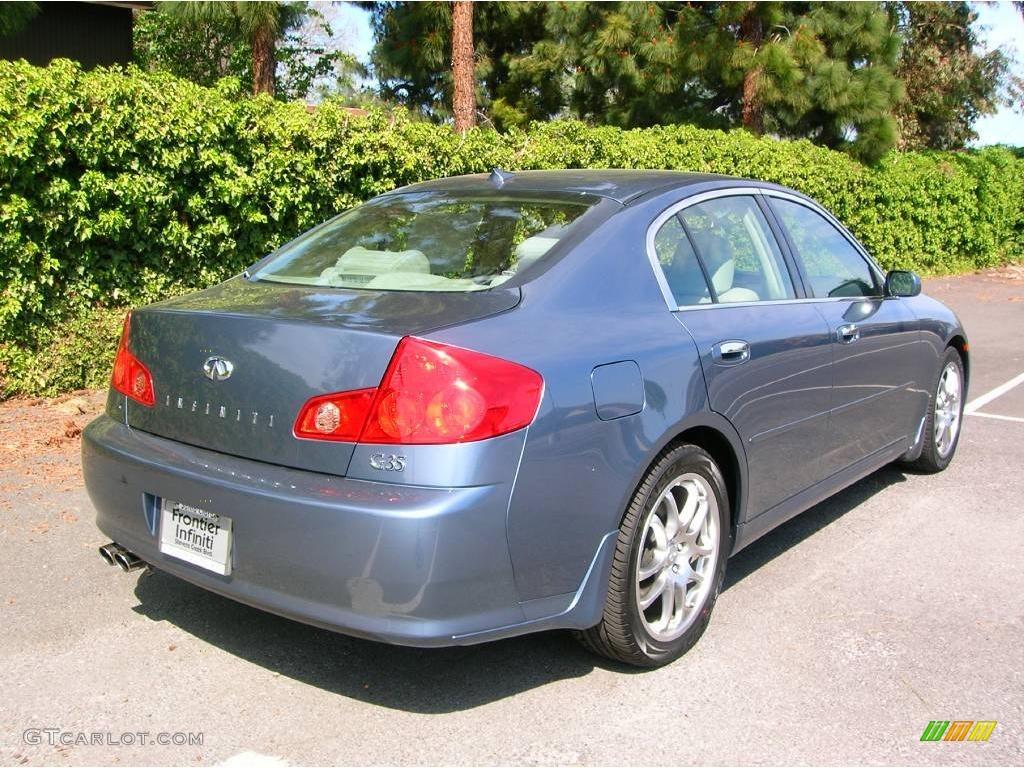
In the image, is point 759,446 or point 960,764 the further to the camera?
point 759,446

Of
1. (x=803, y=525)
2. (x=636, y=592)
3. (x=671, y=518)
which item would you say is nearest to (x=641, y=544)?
(x=636, y=592)

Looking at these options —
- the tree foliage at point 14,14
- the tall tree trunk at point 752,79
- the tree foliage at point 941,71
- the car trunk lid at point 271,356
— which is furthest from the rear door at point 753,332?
the tree foliage at point 941,71

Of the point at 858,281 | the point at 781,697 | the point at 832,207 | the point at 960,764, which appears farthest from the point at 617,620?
the point at 832,207

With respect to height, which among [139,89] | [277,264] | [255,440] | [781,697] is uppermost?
[139,89]

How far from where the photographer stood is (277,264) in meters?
4.05

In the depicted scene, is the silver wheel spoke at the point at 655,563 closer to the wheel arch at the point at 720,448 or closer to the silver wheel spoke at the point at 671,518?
the silver wheel spoke at the point at 671,518

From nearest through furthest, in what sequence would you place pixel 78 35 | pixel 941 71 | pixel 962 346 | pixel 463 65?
pixel 962 346 → pixel 463 65 → pixel 78 35 → pixel 941 71

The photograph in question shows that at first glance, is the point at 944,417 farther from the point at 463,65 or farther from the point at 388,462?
the point at 463,65

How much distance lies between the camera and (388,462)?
283 cm

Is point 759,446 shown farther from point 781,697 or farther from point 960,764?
point 960,764

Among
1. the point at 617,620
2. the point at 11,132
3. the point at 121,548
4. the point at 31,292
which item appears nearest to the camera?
the point at 617,620

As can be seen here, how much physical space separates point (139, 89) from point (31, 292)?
1.47 m

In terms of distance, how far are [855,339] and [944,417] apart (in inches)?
67.9

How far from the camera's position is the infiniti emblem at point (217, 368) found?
3.11 m
